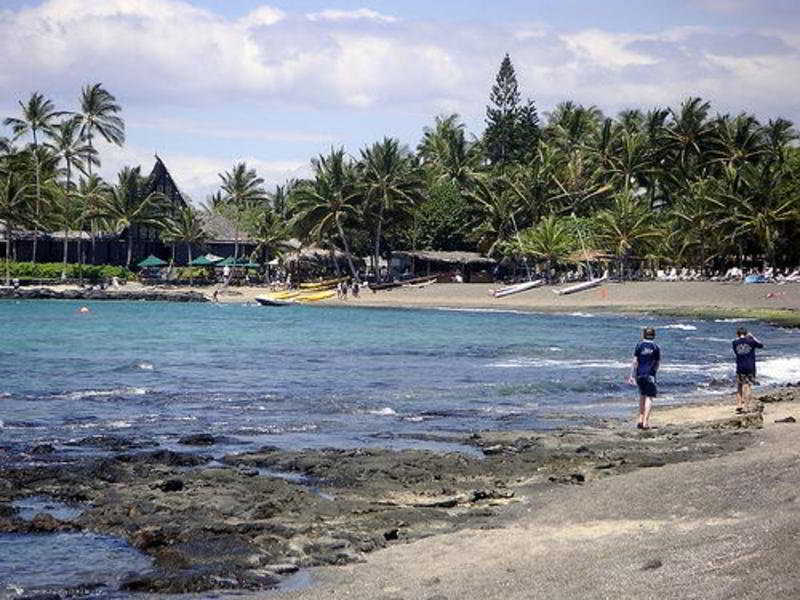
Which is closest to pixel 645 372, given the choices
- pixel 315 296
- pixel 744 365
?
pixel 744 365

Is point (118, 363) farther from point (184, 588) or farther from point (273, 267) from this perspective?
point (273, 267)

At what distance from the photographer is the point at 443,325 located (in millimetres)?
62188

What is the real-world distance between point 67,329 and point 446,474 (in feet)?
146

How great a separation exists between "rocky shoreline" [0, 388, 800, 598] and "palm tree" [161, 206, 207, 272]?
85.0 meters

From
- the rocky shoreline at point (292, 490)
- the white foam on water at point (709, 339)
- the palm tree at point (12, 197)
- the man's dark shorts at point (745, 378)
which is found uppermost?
the palm tree at point (12, 197)

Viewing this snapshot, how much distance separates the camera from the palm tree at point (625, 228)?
83875mm

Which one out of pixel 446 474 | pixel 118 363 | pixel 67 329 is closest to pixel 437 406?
pixel 446 474

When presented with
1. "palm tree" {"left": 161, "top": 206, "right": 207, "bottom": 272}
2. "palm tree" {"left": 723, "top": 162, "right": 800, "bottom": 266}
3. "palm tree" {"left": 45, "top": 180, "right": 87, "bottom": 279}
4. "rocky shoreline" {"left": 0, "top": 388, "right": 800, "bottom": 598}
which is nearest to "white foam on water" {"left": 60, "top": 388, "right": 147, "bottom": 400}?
"rocky shoreline" {"left": 0, "top": 388, "right": 800, "bottom": 598}

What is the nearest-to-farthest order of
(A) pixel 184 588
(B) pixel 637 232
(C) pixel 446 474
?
1. (A) pixel 184 588
2. (C) pixel 446 474
3. (B) pixel 637 232

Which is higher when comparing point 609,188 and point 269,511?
point 609,188

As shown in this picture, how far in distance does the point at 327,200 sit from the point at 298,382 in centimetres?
6132

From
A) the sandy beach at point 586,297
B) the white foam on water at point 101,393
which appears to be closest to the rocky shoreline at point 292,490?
the white foam on water at point 101,393

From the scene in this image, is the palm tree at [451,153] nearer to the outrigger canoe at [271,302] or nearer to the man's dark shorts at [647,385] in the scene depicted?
the outrigger canoe at [271,302]

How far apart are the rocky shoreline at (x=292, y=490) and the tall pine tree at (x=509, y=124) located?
86.4m
